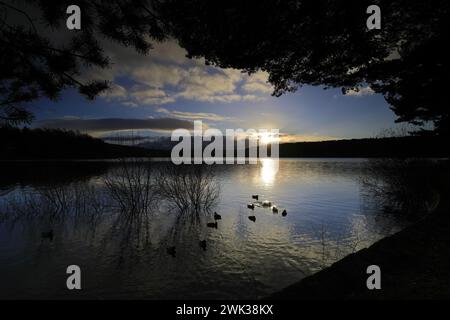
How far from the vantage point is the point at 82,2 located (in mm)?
4008

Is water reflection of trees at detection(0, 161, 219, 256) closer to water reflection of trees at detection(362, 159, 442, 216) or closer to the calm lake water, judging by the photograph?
the calm lake water

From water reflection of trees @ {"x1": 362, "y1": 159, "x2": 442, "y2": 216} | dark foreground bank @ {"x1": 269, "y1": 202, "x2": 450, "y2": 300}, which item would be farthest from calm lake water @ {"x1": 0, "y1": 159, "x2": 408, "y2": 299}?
dark foreground bank @ {"x1": 269, "y1": 202, "x2": 450, "y2": 300}

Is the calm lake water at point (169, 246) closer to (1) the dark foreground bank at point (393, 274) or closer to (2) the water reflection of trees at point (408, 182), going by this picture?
(2) the water reflection of trees at point (408, 182)

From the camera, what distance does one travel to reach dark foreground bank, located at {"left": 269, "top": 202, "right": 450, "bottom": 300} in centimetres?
465

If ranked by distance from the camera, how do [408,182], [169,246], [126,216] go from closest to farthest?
[169,246] → [126,216] → [408,182]

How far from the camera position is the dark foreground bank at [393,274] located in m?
4.65

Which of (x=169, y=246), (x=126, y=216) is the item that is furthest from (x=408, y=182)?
(x=126, y=216)

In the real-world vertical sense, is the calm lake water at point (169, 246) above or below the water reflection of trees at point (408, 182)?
below

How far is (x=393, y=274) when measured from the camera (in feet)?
17.6

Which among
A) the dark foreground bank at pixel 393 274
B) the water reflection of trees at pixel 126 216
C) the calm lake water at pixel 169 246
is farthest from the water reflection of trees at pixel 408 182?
the dark foreground bank at pixel 393 274

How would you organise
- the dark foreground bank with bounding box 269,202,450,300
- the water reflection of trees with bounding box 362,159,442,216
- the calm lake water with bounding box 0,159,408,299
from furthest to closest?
the water reflection of trees with bounding box 362,159,442,216
the calm lake water with bounding box 0,159,408,299
the dark foreground bank with bounding box 269,202,450,300

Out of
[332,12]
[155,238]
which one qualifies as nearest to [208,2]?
[332,12]

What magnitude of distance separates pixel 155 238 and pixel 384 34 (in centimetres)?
1350

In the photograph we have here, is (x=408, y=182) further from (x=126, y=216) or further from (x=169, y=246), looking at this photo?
(x=126, y=216)
